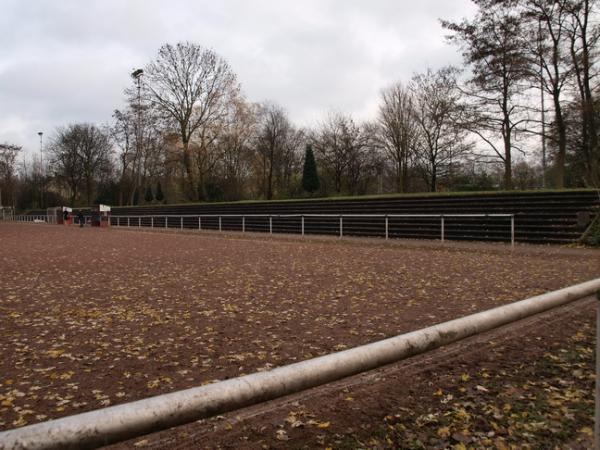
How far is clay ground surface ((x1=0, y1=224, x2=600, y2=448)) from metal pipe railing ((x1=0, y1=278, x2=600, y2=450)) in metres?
1.51

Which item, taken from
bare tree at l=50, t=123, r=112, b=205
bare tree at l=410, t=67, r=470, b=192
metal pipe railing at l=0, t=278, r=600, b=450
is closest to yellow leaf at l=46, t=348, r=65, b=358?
metal pipe railing at l=0, t=278, r=600, b=450

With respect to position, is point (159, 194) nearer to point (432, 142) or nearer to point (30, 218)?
point (30, 218)

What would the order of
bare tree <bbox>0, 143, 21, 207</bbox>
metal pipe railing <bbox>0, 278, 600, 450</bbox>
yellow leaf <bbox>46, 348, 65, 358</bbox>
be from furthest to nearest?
bare tree <bbox>0, 143, 21, 207</bbox>, yellow leaf <bbox>46, 348, 65, 358</bbox>, metal pipe railing <bbox>0, 278, 600, 450</bbox>

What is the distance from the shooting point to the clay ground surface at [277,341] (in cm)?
291

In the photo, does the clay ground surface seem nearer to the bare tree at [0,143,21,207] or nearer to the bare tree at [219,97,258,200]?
the bare tree at [219,97,258,200]

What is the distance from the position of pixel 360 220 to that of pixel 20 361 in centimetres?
1796

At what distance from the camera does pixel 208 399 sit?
3.55 feet

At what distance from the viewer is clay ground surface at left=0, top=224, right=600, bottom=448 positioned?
291 cm

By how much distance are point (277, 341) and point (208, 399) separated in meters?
3.72

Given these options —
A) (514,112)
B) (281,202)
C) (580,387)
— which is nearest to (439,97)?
(514,112)

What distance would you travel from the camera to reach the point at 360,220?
837 inches

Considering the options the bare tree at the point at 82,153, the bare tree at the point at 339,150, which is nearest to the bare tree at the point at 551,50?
the bare tree at the point at 339,150

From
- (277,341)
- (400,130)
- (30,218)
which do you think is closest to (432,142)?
(400,130)

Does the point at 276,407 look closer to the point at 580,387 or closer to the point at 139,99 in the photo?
the point at 580,387
